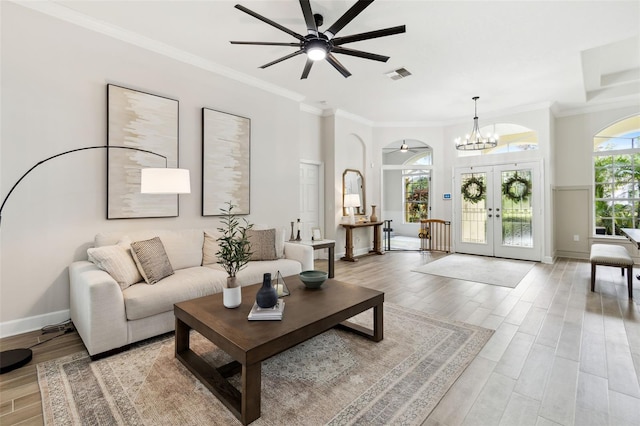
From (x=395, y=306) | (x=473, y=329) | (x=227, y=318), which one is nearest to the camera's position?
(x=227, y=318)

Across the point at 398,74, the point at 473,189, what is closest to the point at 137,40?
the point at 398,74

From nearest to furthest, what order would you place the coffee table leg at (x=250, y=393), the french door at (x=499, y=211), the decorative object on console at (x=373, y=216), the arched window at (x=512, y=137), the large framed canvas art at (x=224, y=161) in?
1. the coffee table leg at (x=250, y=393)
2. the large framed canvas art at (x=224, y=161)
3. the french door at (x=499, y=211)
4. the arched window at (x=512, y=137)
5. the decorative object on console at (x=373, y=216)

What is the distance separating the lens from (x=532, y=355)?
238 cm

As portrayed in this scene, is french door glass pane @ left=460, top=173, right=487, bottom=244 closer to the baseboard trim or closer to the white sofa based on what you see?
the white sofa

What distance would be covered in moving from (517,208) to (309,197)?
4.43m

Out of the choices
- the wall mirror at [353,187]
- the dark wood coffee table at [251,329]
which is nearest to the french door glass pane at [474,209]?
the wall mirror at [353,187]

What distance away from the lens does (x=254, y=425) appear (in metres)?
1.64

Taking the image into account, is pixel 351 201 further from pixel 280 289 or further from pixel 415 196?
pixel 415 196

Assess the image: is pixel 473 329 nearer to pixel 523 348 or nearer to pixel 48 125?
pixel 523 348

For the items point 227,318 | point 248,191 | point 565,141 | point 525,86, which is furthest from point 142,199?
point 565,141

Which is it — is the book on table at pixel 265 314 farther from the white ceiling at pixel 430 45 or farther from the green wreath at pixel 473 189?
the green wreath at pixel 473 189

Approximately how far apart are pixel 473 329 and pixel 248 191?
341cm

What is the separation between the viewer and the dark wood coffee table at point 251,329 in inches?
65.6

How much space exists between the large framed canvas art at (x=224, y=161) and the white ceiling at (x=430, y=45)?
0.74 m
